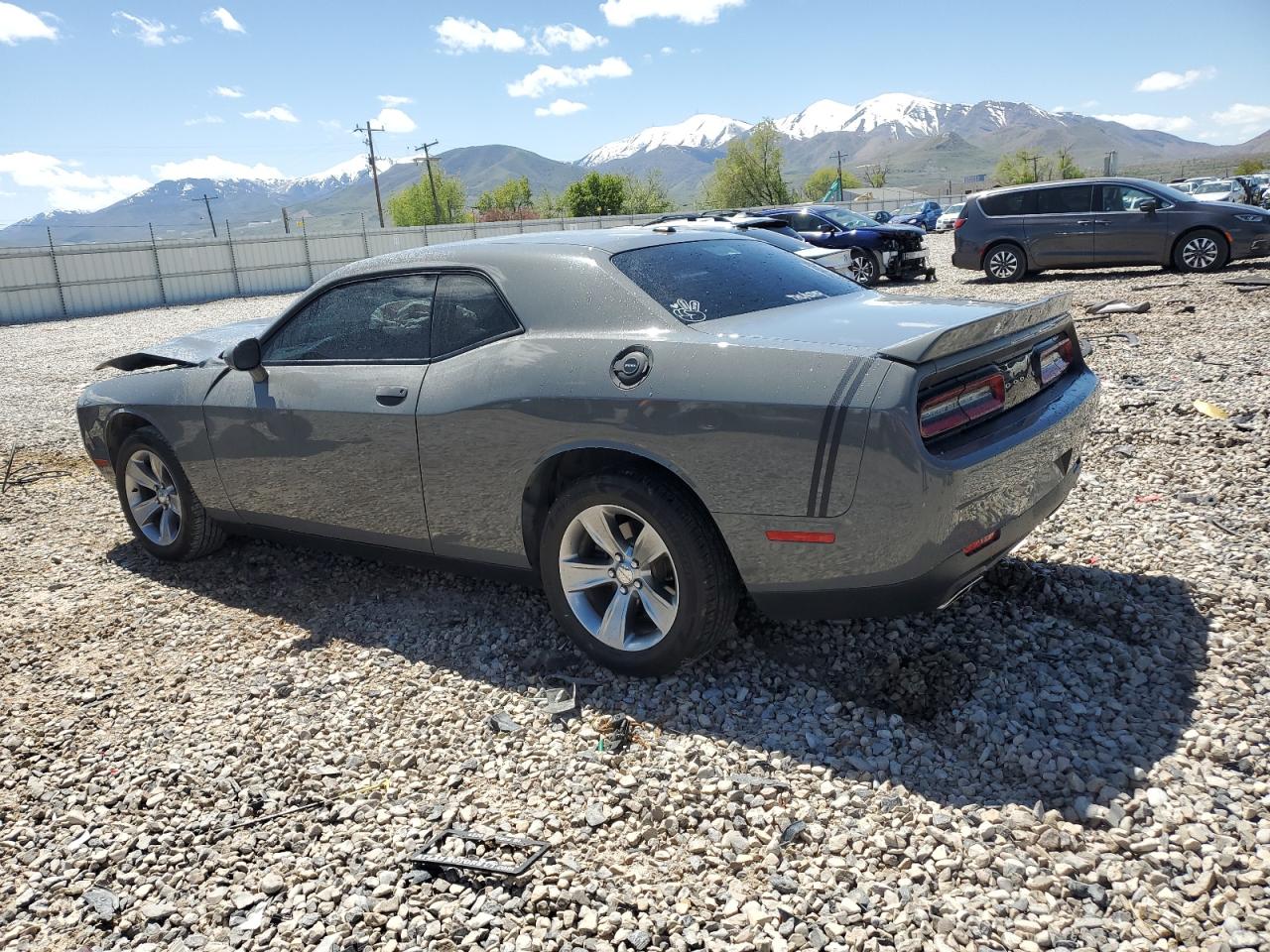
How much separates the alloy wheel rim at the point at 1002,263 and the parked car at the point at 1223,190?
21590 mm

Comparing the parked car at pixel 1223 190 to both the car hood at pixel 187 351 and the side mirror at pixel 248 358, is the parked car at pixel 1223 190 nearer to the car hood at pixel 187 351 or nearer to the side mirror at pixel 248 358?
the car hood at pixel 187 351

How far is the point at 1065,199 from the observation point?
1591 cm


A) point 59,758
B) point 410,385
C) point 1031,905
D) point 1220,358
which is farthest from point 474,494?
point 1220,358

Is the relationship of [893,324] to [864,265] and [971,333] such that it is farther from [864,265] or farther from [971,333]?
[864,265]

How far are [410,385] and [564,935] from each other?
2.23 meters

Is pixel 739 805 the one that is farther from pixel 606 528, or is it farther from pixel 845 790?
pixel 606 528

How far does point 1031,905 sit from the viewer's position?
2.35m

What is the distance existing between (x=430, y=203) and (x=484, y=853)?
137535mm

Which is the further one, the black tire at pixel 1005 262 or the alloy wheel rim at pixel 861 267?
the alloy wheel rim at pixel 861 267

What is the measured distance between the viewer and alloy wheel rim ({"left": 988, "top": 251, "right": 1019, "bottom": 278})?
53.9 feet

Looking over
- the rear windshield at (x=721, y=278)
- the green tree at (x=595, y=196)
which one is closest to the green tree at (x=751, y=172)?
the green tree at (x=595, y=196)

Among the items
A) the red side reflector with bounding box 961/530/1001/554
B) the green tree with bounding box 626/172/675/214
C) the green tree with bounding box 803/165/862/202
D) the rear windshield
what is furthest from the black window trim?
the green tree with bounding box 803/165/862/202

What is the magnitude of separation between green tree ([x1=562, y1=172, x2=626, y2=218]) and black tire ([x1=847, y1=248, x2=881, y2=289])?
7751 cm

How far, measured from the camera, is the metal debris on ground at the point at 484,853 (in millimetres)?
2617
